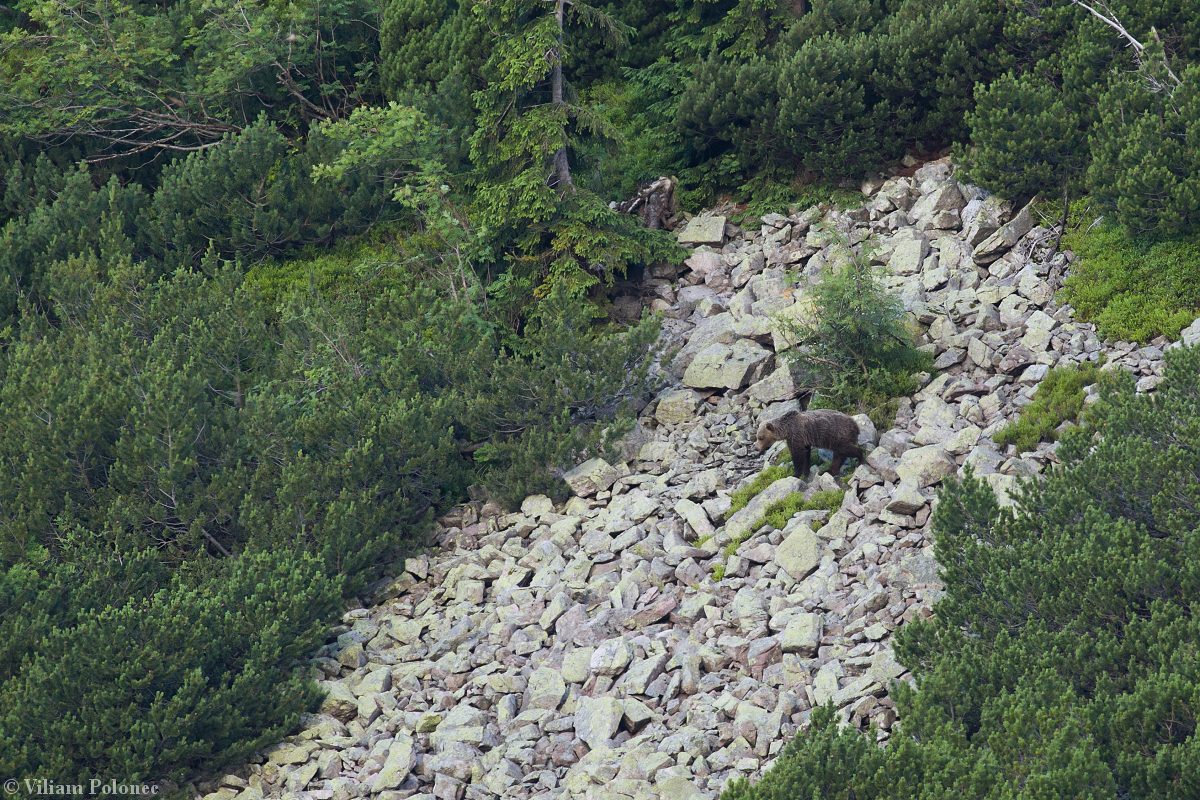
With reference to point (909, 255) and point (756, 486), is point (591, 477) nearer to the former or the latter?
point (756, 486)

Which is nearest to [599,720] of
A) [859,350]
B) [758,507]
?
[758,507]

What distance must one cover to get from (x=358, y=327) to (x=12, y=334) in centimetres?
528

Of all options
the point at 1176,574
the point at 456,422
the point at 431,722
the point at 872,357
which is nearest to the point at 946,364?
the point at 872,357

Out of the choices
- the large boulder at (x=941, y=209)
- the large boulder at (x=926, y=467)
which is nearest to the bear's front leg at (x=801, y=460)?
the large boulder at (x=926, y=467)

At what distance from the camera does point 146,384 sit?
13359mm

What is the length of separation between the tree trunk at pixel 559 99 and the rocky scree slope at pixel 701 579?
2058 mm

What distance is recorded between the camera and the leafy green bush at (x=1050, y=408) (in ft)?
36.8

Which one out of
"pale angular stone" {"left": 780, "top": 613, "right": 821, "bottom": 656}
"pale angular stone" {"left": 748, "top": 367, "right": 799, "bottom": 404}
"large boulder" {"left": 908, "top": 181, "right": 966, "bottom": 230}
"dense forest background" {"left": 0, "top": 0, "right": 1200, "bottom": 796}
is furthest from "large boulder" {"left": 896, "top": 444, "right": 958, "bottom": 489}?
"large boulder" {"left": 908, "top": 181, "right": 966, "bottom": 230}

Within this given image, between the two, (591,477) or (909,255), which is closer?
(591,477)

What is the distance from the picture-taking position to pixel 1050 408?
11422mm

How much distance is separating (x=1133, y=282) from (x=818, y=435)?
3.70 metres

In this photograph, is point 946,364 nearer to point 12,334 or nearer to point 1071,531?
point 1071,531

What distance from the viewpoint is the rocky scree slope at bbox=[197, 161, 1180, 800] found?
967 cm

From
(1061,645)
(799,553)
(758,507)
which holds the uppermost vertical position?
(1061,645)
